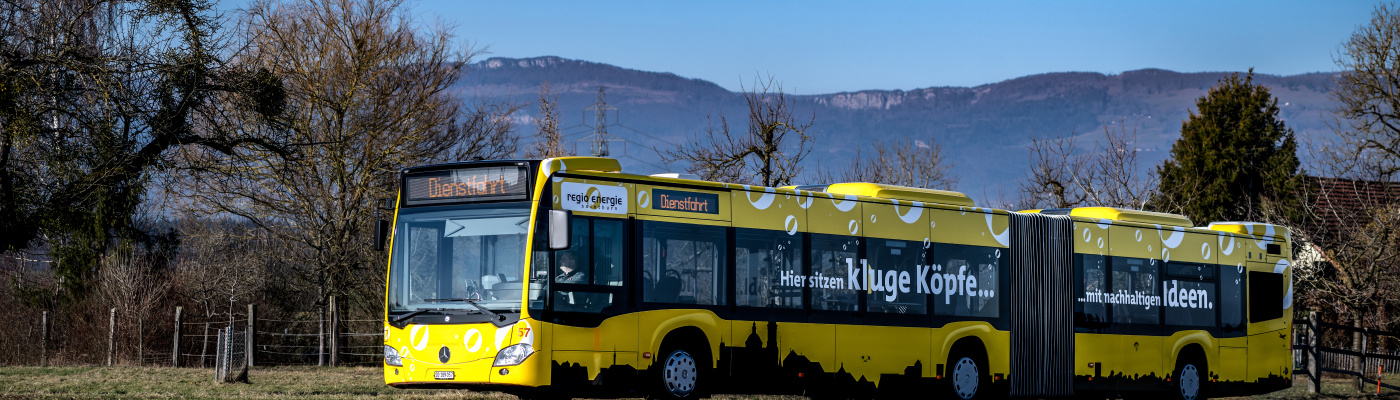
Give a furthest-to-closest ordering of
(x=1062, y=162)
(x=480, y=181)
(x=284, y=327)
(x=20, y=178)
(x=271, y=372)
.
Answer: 1. (x=1062, y=162)
2. (x=284, y=327)
3. (x=271, y=372)
4. (x=20, y=178)
5. (x=480, y=181)

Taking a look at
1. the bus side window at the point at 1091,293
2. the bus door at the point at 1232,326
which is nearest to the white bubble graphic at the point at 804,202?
the bus side window at the point at 1091,293

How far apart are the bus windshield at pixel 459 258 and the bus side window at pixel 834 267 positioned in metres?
3.87

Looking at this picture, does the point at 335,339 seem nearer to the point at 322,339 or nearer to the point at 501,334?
the point at 322,339

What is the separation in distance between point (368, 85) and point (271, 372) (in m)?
9.53

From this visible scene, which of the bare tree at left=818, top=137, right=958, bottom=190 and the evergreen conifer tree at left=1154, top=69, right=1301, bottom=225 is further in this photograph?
the bare tree at left=818, top=137, right=958, bottom=190

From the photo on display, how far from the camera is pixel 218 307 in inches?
1391

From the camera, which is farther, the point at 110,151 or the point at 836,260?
the point at 110,151

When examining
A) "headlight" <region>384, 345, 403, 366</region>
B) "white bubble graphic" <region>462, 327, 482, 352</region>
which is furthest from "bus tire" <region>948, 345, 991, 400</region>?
"headlight" <region>384, 345, 403, 366</region>

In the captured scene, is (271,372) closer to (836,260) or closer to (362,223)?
(362,223)

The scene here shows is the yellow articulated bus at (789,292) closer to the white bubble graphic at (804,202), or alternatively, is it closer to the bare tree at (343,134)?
the white bubble graphic at (804,202)

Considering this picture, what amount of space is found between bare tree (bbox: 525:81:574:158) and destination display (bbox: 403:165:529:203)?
3403cm

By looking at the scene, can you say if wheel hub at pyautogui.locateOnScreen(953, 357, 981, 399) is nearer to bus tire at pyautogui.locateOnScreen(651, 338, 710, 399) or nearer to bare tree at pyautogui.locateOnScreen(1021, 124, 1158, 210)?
bus tire at pyautogui.locateOnScreen(651, 338, 710, 399)

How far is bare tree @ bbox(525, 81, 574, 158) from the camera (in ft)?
162

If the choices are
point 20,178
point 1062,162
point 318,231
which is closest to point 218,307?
point 318,231
